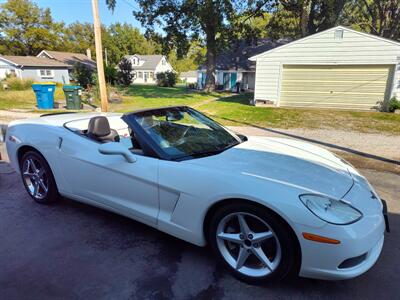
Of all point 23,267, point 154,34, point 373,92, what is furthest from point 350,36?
point 154,34

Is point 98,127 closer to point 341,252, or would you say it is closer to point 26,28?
point 341,252

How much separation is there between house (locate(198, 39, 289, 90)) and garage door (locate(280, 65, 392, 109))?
13.0 m

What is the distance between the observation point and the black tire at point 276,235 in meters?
2.03

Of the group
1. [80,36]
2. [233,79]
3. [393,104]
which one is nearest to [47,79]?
[233,79]

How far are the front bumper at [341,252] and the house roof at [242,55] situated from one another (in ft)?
90.1

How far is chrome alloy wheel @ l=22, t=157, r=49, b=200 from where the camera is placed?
3.58 metres

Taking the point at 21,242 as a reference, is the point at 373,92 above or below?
above

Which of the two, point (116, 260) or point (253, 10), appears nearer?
point (116, 260)

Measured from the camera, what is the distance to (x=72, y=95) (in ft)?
42.9

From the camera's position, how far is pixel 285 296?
2.16m

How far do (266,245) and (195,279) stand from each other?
25.7 inches

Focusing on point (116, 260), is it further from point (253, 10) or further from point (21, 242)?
point (253, 10)

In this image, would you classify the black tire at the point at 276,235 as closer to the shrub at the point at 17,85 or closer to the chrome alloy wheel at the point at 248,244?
the chrome alloy wheel at the point at 248,244

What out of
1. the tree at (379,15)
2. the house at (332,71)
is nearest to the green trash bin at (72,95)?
the house at (332,71)
